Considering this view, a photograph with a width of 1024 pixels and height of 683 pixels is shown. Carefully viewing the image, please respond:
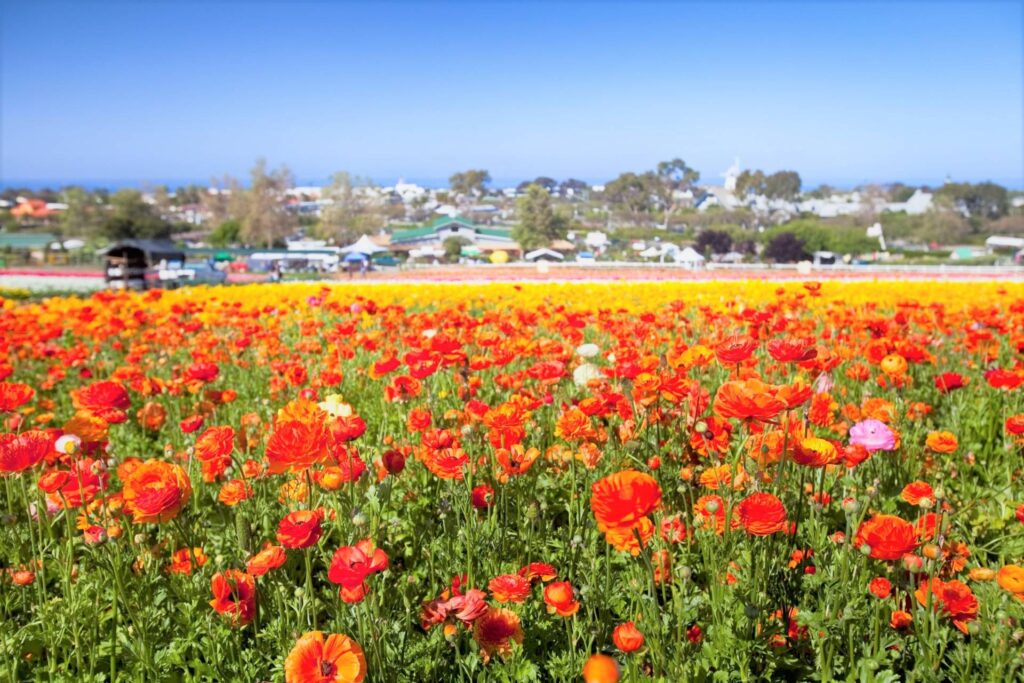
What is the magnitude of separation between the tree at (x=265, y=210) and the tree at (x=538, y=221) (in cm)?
3413

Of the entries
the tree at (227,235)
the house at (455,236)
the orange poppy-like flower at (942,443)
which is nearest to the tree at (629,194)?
the house at (455,236)

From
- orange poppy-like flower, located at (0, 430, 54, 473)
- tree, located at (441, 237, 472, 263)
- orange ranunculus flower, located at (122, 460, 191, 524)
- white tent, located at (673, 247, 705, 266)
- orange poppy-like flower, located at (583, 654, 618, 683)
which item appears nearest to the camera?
orange poppy-like flower, located at (583, 654, 618, 683)

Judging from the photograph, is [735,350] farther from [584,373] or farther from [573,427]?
[584,373]

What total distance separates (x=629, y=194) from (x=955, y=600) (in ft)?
166

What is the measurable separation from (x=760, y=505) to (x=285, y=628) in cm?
109

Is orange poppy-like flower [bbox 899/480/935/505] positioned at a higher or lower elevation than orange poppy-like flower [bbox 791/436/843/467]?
lower

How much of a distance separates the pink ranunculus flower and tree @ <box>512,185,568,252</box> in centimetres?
3489

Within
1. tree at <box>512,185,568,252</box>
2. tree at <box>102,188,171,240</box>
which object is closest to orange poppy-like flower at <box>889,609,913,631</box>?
tree at <box>512,185,568,252</box>

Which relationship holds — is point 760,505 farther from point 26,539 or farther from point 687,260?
point 687,260

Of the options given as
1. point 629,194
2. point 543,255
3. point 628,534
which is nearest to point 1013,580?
point 628,534

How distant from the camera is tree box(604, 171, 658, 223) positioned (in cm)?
5016

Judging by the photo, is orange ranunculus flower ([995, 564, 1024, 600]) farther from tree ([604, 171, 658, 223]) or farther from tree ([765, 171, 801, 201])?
tree ([765, 171, 801, 201])

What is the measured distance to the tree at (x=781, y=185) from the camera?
74.8 m

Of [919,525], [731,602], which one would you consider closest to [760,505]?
[731,602]
